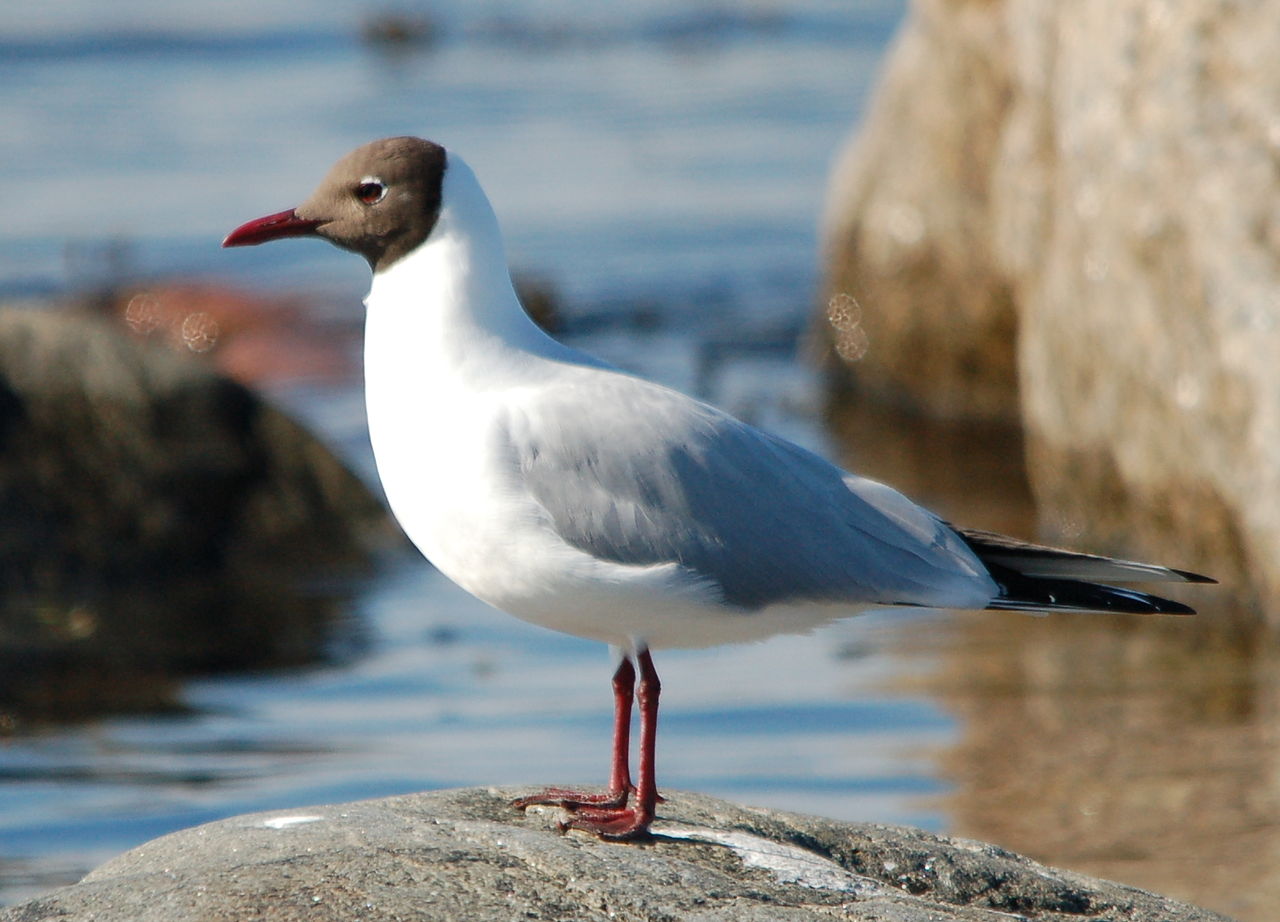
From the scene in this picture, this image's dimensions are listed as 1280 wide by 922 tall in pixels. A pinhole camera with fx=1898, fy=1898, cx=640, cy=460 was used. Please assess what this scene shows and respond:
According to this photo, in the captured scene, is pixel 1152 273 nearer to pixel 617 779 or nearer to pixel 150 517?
pixel 617 779

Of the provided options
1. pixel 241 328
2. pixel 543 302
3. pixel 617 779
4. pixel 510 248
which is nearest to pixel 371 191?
pixel 617 779

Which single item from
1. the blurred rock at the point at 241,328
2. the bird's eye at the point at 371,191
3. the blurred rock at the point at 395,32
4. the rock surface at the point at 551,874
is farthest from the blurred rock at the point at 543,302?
the blurred rock at the point at 395,32

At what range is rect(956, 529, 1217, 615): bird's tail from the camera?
4297 millimetres

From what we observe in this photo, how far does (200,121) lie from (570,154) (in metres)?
4.57

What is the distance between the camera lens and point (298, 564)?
8.77m

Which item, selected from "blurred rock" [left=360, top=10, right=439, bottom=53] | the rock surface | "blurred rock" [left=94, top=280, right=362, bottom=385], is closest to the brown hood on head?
the rock surface

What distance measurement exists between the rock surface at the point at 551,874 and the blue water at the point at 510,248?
1671mm

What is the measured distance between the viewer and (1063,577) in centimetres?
440

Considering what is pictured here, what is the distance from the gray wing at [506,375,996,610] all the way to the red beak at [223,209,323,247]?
2.48 ft

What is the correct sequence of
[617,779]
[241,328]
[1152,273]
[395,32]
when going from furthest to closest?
[395,32] → [241,328] → [1152,273] → [617,779]

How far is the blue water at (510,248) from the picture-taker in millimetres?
6523

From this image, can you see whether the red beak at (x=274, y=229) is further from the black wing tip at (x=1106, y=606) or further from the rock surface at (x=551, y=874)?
the black wing tip at (x=1106, y=606)

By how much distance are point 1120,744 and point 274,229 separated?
358 centimetres

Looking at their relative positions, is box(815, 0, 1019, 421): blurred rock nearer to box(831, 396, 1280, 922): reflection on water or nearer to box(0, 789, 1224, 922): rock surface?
box(831, 396, 1280, 922): reflection on water
